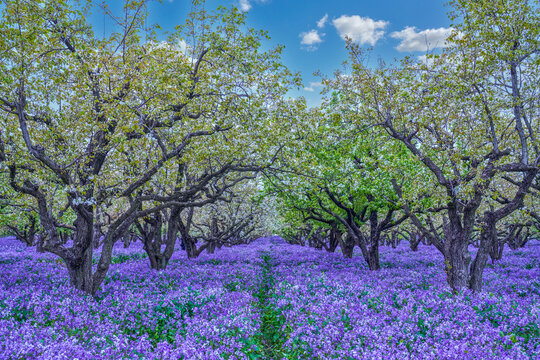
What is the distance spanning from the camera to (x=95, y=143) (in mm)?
11438

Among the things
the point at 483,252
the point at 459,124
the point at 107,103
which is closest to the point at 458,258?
the point at 483,252

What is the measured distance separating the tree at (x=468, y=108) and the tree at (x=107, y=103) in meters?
4.89

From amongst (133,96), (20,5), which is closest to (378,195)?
(133,96)

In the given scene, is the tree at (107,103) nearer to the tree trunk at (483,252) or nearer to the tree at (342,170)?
the tree at (342,170)

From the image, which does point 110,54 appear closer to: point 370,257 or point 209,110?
point 209,110

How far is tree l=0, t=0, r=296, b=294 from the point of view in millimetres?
9977

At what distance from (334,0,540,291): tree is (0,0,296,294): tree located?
489cm

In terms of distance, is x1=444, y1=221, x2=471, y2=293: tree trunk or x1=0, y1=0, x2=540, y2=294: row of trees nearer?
x1=0, y1=0, x2=540, y2=294: row of trees

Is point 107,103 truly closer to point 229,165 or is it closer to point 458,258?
point 229,165

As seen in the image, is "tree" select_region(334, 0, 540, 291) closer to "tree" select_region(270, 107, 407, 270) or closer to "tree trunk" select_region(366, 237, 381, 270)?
"tree" select_region(270, 107, 407, 270)

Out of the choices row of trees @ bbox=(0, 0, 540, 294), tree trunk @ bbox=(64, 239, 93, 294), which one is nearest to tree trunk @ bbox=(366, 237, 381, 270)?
row of trees @ bbox=(0, 0, 540, 294)

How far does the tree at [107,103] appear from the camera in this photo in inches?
393

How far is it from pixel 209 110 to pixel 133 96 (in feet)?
9.17

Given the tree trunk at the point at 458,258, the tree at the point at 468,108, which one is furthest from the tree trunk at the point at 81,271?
the tree trunk at the point at 458,258
